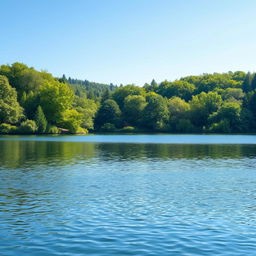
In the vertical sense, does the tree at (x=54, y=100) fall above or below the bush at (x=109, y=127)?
above

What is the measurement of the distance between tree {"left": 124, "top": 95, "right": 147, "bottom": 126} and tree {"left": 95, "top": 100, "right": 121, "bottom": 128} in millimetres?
6449

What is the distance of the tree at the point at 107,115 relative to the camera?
181500 mm

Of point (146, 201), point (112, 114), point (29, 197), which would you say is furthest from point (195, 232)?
point (112, 114)

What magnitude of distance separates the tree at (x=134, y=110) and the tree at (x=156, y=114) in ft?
18.9

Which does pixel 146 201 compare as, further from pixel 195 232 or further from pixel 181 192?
pixel 195 232

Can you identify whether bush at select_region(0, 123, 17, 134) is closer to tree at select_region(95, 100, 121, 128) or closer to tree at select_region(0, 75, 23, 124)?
tree at select_region(0, 75, 23, 124)

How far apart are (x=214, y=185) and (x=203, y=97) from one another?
15379cm

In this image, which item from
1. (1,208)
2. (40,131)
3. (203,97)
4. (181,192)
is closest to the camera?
(1,208)

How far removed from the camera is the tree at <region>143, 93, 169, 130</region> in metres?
174

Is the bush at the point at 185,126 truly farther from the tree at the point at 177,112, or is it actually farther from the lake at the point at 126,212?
the lake at the point at 126,212

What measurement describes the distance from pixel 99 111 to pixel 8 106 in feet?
208

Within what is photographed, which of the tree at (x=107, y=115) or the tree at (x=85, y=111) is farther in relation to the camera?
the tree at (x=107, y=115)

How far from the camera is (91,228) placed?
1767 centimetres

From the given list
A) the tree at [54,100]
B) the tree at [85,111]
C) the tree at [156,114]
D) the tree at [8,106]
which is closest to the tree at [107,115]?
the tree at [85,111]
